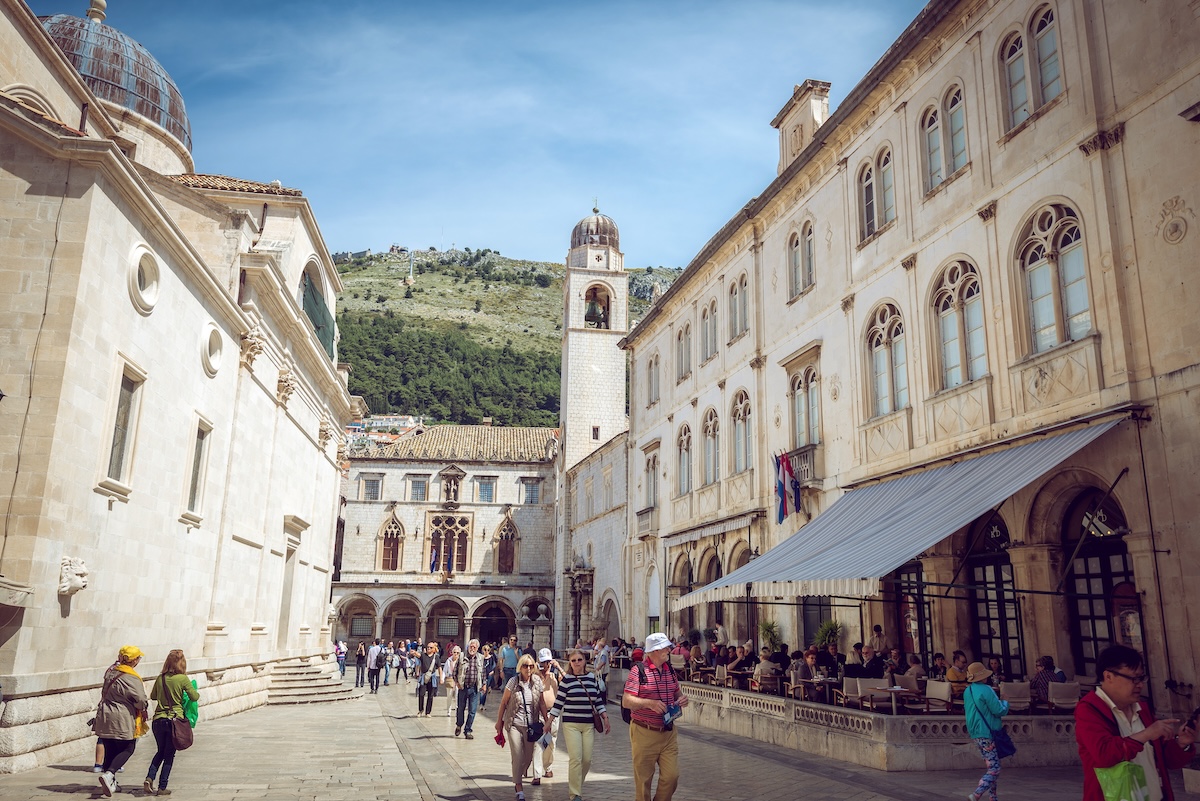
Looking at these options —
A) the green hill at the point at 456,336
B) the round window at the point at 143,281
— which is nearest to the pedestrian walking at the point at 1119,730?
the round window at the point at 143,281

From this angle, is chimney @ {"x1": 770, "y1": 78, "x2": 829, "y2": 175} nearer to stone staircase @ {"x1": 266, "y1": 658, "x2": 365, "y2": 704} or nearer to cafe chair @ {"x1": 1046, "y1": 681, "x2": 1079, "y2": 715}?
cafe chair @ {"x1": 1046, "y1": 681, "x2": 1079, "y2": 715}

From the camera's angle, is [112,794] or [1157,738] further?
[112,794]

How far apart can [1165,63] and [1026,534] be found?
6627 millimetres

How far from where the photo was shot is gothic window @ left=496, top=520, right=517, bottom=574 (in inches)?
2205

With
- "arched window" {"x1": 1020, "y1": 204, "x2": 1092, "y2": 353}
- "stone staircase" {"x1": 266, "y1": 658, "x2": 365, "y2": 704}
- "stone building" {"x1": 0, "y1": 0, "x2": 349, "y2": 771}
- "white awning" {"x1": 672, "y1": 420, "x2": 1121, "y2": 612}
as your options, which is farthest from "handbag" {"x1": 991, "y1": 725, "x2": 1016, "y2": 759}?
"stone staircase" {"x1": 266, "y1": 658, "x2": 365, "y2": 704}

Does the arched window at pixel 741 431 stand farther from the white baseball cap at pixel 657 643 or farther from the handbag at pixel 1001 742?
the white baseball cap at pixel 657 643

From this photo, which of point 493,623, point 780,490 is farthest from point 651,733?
point 493,623

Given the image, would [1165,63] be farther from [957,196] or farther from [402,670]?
[402,670]

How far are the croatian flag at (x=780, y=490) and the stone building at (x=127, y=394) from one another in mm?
12378

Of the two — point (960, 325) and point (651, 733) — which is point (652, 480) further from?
point (651, 733)

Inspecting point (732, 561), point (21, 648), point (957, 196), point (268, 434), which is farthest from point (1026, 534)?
point (268, 434)

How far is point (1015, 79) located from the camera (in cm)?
1431

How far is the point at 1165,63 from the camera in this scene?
11430 millimetres

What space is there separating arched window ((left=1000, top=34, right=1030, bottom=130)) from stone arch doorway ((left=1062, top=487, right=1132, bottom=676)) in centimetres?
604
